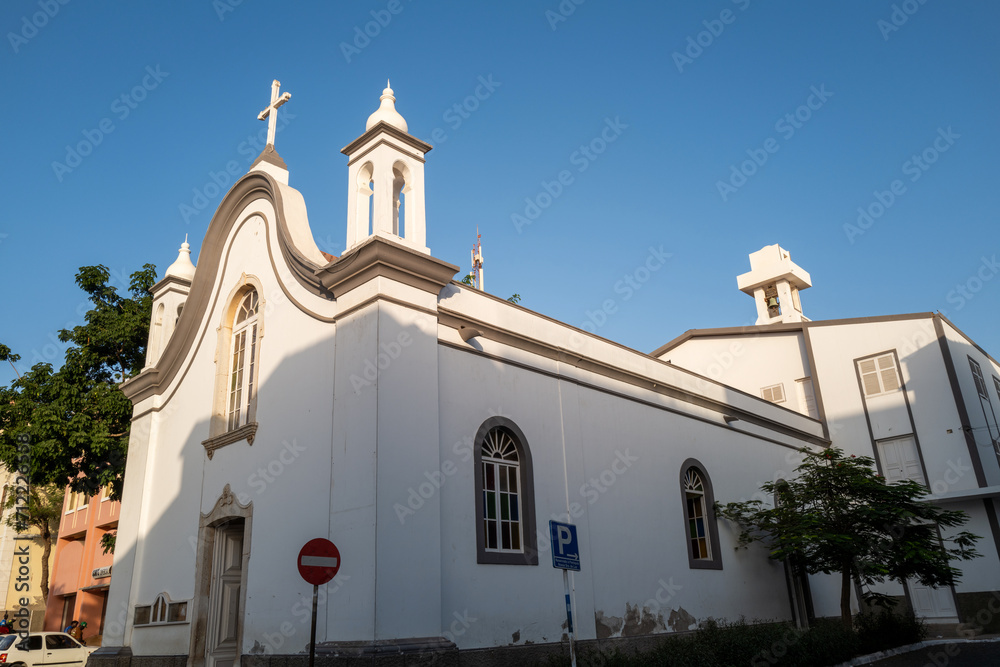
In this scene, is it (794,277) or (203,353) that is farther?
(794,277)

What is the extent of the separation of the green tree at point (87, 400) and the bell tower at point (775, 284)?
64.0ft

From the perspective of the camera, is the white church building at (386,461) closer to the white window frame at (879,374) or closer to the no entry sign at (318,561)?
the no entry sign at (318,561)

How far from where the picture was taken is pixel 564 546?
8.73 metres

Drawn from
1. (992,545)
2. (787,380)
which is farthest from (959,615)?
(787,380)

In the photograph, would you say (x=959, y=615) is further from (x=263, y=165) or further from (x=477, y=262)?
(x=263, y=165)

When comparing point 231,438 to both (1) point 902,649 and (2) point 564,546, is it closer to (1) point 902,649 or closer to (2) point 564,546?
(2) point 564,546

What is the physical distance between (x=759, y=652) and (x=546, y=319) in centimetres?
643

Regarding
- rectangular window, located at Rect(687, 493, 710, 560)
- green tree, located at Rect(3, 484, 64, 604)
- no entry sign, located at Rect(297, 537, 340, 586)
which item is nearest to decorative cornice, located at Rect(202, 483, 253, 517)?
no entry sign, located at Rect(297, 537, 340, 586)

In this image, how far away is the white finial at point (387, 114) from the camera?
38.1 ft

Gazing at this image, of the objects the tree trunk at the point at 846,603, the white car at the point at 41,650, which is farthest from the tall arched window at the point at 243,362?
the tree trunk at the point at 846,603

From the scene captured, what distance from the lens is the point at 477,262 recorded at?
24.1 metres

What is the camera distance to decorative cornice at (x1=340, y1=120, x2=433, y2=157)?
37.5 feet

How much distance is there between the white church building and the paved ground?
2873 millimetres

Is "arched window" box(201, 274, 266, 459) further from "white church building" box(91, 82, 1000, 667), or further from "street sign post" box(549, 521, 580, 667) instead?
"street sign post" box(549, 521, 580, 667)
